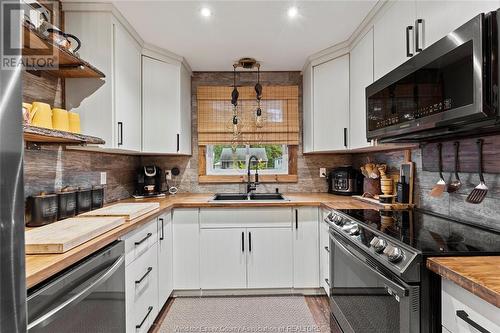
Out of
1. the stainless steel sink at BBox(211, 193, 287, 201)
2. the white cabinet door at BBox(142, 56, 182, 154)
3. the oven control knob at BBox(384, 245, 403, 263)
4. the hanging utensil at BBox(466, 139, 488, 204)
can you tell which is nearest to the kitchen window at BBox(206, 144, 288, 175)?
the stainless steel sink at BBox(211, 193, 287, 201)

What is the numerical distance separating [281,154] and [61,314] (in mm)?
2618

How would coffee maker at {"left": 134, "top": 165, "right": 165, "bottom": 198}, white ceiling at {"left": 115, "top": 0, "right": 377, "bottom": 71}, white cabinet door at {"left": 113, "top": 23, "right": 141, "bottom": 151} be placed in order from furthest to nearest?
coffee maker at {"left": 134, "top": 165, "right": 165, "bottom": 198}
white cabinet door at {"left": 113, "top": 23, "right": 141, "bottom": 151}
white ceiling at {"left": 115, "top": 0, "right": 377, "bottom": 71}

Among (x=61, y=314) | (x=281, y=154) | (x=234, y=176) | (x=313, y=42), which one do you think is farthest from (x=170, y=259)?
(x=313, y=42)

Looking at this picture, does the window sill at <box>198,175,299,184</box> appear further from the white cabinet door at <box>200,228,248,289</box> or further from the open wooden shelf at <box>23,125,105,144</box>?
the open wooden shelf at <box>23,125,105,144</box>

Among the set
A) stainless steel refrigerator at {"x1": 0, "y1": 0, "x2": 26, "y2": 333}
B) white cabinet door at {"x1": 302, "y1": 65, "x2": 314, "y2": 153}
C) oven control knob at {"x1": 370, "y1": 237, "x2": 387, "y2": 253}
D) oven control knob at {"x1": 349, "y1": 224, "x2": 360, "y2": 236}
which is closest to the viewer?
stainless steel refrigerator at {"x1": 0, "y1": 0, "x2": 26, "y2": 333}

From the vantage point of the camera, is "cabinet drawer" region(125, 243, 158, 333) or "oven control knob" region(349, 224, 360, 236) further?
"cabinet drawer" region(125, 243, 158, 333)

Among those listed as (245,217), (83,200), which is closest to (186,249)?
(245,217)

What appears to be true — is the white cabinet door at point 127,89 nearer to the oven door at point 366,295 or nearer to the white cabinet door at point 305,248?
the white cabinet door at point 305,248

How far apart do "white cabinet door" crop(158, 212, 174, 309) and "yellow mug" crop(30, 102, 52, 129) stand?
3.30 ft

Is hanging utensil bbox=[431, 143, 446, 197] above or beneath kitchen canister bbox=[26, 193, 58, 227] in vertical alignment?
above

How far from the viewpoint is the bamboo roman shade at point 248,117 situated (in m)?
3.13

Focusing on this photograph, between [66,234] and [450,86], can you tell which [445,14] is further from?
[66,234]

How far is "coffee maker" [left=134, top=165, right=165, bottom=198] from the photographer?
9.40 feet

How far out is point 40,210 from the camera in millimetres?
1463
